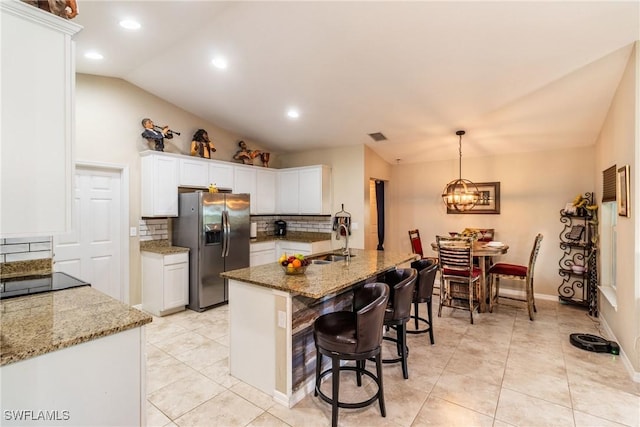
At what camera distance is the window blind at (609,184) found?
329 cm

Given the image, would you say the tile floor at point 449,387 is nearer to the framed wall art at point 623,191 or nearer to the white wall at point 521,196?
the framed wall art at point 623,191

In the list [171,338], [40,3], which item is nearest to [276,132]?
[171,338]

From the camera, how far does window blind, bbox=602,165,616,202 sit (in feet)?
10.8

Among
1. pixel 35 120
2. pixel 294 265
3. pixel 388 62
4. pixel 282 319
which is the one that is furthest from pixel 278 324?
pixel 388 62

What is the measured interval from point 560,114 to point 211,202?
473 centimetres

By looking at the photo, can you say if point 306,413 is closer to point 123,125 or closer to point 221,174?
point 221,174

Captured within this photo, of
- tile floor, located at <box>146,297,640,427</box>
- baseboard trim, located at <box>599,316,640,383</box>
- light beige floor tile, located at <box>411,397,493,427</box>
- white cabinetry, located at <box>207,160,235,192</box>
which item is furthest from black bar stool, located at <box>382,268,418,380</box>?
white cabinetry, located at <box>207,160,235,192</box>

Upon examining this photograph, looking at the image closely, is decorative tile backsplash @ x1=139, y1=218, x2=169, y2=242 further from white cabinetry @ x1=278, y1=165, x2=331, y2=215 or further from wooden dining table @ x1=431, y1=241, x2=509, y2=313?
wooden dining table @ x1=431, y1=241, x2=509, y2=313

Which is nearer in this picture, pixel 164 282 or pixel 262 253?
pixel 164 282

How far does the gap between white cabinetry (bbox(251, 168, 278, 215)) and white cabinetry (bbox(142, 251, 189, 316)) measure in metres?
1.82

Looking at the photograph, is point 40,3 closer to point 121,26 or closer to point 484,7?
point 121,26

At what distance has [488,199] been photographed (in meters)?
5.37

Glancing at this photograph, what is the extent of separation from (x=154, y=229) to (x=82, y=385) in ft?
11.7

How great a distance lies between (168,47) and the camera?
340 centimetres
